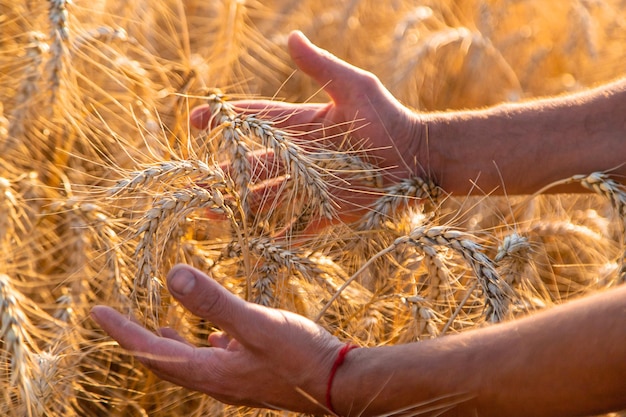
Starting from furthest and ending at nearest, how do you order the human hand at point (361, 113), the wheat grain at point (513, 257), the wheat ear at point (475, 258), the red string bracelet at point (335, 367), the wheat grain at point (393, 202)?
the human hand at point (361, 113) → the wheat grain at point (393, 202) → the wheat grain at point (513, 257) → the wheat ear at point (475, 258) → the red string bracelet at point (335, 367)

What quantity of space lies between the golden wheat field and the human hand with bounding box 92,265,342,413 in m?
0.09

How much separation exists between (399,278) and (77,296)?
2.39 feet

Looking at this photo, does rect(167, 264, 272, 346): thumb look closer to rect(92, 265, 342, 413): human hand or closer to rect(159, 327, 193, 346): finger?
rect(92, 265, 342, 413): human hand

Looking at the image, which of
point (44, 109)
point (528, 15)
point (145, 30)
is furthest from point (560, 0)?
point (44, 109)

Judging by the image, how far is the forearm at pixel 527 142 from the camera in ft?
6.03

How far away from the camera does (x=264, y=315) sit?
3.88 ft

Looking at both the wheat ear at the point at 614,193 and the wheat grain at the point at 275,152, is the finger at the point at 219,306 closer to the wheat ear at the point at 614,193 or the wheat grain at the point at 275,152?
the wheat grain at the point at 275,152

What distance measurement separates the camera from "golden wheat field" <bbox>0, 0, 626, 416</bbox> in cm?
137

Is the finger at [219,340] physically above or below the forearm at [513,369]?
above

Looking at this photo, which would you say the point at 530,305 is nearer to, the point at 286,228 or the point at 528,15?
the point at 286,228

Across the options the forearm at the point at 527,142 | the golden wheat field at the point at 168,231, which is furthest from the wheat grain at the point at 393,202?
→ the forearm at the point at 527,142

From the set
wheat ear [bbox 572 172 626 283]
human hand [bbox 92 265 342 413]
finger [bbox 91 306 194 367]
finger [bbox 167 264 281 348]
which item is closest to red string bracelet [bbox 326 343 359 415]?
human hand [bbox 92 265 342 413]

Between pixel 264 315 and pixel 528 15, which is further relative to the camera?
pixel 528 15

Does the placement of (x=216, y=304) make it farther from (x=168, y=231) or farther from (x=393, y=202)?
(x=393, y=202)
